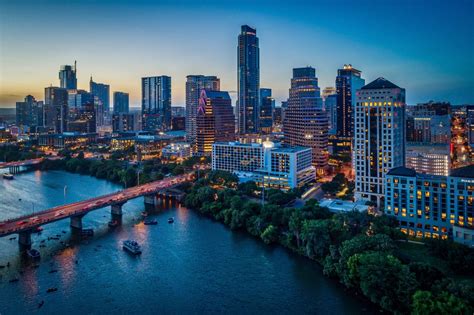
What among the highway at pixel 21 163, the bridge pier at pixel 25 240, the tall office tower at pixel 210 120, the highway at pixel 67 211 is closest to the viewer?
the highway at pixel 67 211

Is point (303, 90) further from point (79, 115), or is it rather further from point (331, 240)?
point (79, 115)

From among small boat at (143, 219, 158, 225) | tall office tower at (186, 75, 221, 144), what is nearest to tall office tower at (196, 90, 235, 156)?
tall office tower at (186, 75, 221, 144)

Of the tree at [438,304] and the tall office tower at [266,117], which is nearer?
the tree at [438,304]

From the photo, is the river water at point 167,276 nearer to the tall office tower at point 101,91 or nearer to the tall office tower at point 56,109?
the tall office tower at point 56,109

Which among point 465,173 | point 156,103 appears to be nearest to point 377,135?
point 465,173

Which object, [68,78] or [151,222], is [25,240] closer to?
[151,222]

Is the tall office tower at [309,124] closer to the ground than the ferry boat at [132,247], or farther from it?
farther from it

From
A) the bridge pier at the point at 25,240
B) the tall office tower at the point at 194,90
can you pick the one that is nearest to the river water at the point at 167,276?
the bridge pier at the point at 25,240

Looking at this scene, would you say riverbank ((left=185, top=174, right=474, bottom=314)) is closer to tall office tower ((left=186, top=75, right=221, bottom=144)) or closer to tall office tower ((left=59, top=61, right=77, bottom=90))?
tall office tower ((left=186, top=75, right=221, bottom=144))

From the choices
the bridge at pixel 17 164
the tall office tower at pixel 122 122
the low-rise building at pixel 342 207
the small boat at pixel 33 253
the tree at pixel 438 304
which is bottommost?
the small boat at pixel 33 253
